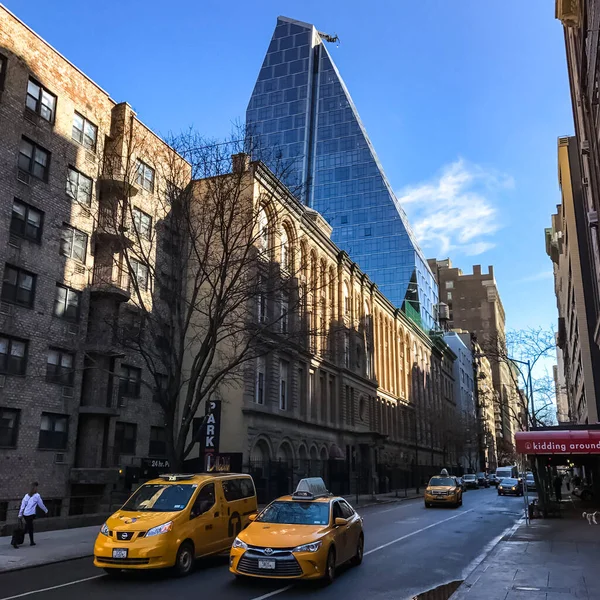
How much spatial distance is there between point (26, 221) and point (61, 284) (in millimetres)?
3099

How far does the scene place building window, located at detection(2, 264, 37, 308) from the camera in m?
23.1

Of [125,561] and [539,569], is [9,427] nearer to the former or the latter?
[125,561]

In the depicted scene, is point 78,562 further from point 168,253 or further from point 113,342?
point 168,253

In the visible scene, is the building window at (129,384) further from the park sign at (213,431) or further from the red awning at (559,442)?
the red awning at (559,442)

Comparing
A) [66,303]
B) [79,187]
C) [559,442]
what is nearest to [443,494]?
[559,442]

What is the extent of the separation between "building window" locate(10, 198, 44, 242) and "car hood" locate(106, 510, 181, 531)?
15939 millimetres

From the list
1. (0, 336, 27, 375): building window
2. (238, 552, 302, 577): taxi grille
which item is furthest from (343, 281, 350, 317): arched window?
(238, 552, 302, 577): taxi grille

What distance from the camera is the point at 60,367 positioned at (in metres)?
25.2

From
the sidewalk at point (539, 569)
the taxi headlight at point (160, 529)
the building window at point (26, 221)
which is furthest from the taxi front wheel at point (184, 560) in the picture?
the building window at point (26, 221)

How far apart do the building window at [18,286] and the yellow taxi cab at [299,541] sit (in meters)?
16.1

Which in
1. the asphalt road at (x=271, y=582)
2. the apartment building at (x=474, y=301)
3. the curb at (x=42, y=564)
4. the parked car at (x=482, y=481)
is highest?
the apartment building at (x=474, y=301)

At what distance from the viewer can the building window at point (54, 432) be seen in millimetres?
24078

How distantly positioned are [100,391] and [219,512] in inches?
620

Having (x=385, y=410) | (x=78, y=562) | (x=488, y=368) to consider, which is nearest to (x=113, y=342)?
(x=78, y=562)
